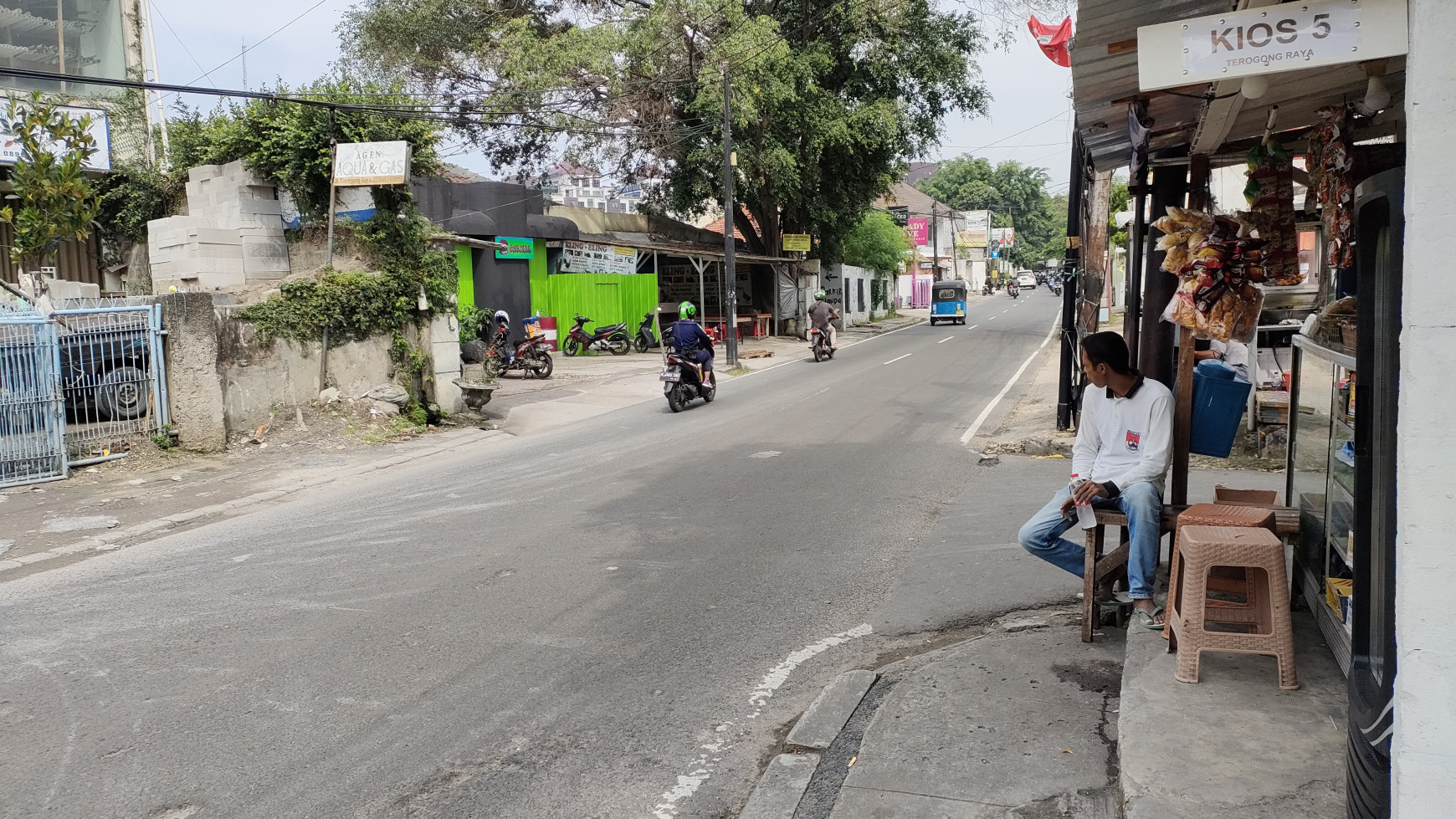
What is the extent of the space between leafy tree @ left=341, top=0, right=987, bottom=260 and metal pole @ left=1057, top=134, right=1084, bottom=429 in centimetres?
1459

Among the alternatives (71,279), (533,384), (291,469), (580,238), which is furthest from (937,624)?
(580,238)

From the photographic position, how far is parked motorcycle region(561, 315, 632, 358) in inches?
995

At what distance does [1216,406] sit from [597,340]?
69.3 ft

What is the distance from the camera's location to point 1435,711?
232cm

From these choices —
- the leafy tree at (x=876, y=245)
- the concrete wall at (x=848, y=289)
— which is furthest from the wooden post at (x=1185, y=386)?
the leafy tree at (x=876, y=245)

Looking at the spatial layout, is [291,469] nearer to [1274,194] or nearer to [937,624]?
[937,624]

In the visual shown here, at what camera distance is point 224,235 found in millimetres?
13492

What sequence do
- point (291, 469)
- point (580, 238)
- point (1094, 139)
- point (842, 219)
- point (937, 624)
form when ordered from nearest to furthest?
point (937, 624)
point (1094, 139)
point (291, 469)
point (580, 238)
point (842, 219)

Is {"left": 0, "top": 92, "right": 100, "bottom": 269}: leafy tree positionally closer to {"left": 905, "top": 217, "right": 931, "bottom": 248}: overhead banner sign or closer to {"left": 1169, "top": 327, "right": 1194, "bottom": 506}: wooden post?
{"left": 1169, "top": 327, "right": 1194, "bottom": 506}: wooden post

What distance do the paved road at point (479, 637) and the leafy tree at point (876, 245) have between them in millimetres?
35612

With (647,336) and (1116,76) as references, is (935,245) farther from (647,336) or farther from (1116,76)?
(1116,76)

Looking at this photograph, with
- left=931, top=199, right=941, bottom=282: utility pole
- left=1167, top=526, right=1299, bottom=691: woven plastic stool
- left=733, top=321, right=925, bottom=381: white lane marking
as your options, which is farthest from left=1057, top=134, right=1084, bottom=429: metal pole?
left=931, top=199, right=941, bottom=282: utility pole

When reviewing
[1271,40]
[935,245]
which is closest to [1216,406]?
[1271,40]

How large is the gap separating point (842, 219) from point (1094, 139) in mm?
26534
